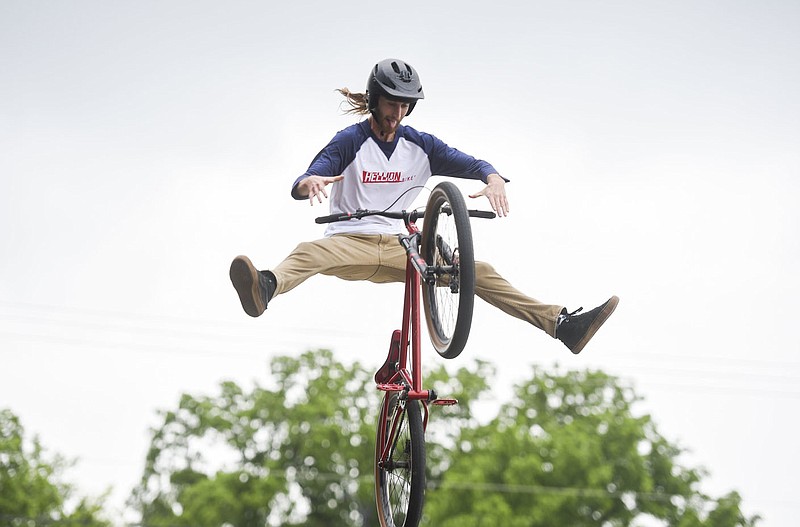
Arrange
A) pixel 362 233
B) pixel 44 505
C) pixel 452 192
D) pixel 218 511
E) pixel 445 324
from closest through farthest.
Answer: pixel 452 192 → pixel 445 324 → pixel 362 233 → pixel 218 511 → pixel 44 505

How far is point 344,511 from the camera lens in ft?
117

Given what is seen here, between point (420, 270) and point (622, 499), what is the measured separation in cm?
2656

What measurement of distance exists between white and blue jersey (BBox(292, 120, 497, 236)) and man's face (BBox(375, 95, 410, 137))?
0.12 metres

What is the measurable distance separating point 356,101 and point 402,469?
2202 mm

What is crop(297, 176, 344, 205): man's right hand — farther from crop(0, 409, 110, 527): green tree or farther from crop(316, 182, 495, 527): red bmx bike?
crop(0, 409, 110, 527): green tree

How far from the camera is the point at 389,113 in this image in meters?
5.65

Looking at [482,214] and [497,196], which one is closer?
[482,214]

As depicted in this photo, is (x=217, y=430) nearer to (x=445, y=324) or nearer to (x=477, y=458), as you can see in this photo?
(x=477, y=458)

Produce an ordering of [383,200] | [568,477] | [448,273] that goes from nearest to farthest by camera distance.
Result: [448,273] → [383,200] → [568,477]

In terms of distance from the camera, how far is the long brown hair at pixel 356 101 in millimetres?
6035

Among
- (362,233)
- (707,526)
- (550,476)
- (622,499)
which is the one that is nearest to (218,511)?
(550,476)

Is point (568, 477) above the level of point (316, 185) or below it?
below

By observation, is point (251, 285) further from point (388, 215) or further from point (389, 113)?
point (389, 113)

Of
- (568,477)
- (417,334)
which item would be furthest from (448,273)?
(568,477)
